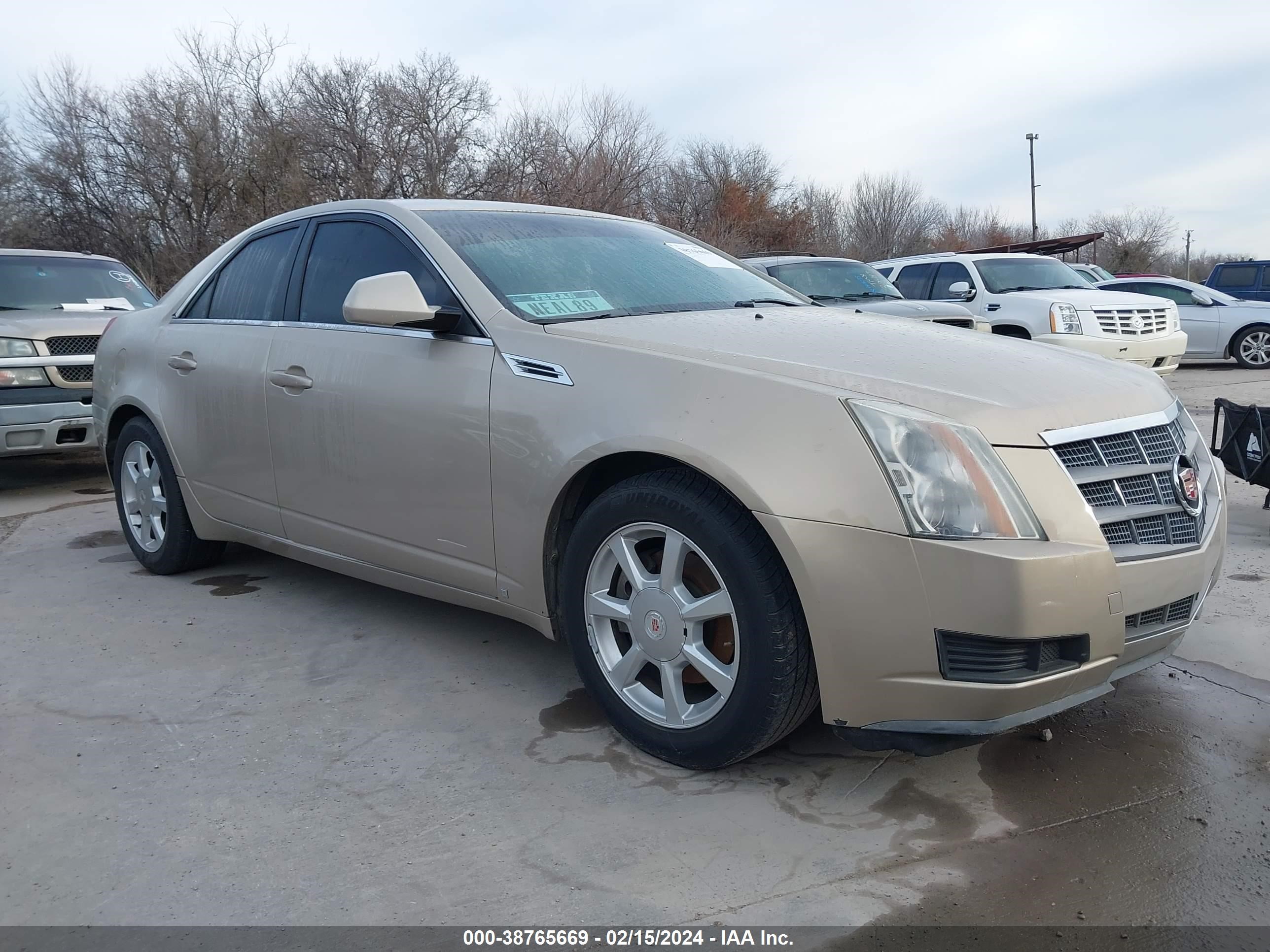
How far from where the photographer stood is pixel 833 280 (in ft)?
33.2

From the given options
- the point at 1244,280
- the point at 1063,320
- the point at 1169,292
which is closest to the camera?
the point at 1063,320

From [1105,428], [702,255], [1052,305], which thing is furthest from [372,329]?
[1052,305]

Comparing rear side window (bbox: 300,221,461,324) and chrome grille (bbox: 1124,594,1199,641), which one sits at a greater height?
rear side window (bbox: 300,221,461,324)

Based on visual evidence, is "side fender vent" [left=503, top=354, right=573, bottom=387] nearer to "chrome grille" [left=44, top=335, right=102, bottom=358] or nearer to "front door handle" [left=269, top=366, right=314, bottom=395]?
"front door handle" [left=269, top=366, right=314, bottom=395]

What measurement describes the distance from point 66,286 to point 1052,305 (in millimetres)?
9366

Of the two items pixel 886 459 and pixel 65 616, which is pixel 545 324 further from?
pixel 65 616

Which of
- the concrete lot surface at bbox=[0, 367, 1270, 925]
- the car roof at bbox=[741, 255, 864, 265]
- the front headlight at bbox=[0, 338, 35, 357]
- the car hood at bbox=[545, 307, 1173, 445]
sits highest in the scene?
the car roof at bbox=[741, 255, 864, 265]

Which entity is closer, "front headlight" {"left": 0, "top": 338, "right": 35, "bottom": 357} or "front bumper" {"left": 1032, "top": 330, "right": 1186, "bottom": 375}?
"front headlight" {"left": 0, "top": 338, "right": 35, "bottom": 357}

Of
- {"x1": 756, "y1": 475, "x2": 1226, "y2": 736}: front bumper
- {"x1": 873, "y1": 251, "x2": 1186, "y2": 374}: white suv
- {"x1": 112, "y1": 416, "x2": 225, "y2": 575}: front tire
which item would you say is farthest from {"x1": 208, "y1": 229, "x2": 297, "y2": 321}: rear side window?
{"x1": 873, "y1": 251, "x2": 1186, "y2": 374}: white suv

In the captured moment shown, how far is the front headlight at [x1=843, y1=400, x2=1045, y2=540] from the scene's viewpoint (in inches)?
89.6

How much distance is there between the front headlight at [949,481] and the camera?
2.28 m

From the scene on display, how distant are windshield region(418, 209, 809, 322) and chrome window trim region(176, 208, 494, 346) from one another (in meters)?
0.09

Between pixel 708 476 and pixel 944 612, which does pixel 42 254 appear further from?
pixel 944 612

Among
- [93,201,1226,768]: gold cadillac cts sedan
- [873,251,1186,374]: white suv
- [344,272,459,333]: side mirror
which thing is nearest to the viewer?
[93,201,1226,768]: gold cadillac cts sedan
